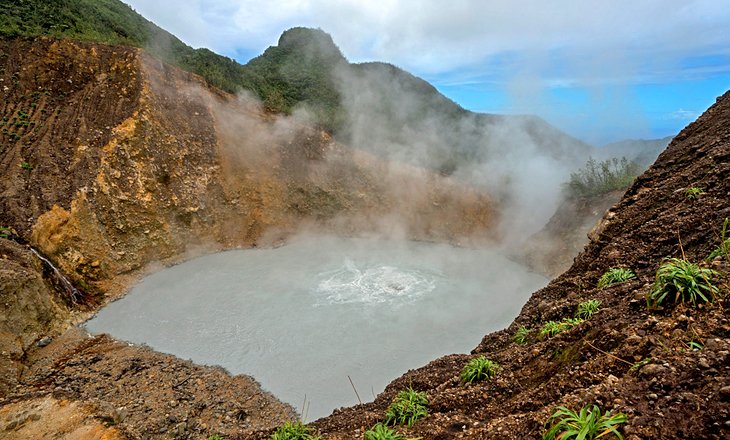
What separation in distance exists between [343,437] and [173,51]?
2859 centimetres

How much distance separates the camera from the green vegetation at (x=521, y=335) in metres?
5.55

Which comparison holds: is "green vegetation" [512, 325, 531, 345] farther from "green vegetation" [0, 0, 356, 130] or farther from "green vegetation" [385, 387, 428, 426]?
"green vegetation" [0, 0, 356, 130]

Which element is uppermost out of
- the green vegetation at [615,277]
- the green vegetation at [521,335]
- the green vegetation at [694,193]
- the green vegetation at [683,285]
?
the green vegetation at [694,193]

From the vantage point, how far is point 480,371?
490 cm

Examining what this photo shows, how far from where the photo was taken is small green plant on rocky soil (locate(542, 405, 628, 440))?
250 centimetres

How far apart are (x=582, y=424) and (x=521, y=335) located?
10.3 ft

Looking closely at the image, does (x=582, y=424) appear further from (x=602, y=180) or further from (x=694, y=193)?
(x=602, y=180)

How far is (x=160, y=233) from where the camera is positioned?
662 inches

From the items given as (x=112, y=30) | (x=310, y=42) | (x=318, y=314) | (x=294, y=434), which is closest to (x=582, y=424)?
(x=294, y=434)

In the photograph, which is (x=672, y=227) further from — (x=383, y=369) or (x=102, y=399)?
(x=102, y=399)

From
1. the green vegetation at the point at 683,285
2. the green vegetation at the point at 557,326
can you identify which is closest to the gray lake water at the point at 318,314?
the green vegetation at the point at 557,326

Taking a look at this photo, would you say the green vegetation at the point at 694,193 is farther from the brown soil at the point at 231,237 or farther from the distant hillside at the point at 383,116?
the distant hillside at the point at 383,116

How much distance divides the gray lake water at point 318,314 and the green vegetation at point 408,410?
4.23 m

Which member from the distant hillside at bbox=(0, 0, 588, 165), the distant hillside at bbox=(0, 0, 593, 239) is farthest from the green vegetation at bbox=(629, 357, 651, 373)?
the distant hillside at bbox=(0, 0, 588, 165)
